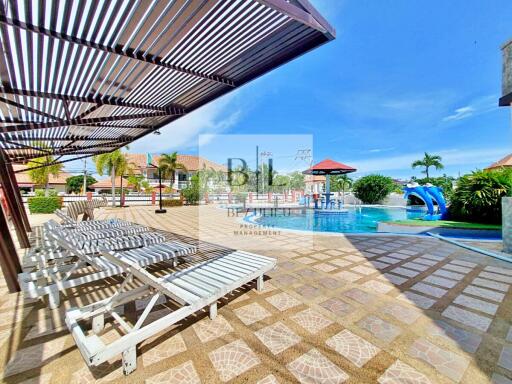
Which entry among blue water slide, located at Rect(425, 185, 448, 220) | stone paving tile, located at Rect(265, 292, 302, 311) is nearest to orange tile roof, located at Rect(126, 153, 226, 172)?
blue water slide, located at Rect(425, 185, 448, 220)

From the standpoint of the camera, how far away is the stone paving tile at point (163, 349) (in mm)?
1931

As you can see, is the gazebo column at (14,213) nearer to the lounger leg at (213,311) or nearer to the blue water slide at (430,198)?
the lounger leg at (213,311)

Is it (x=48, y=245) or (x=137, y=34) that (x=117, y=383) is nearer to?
(x=137, y=34)

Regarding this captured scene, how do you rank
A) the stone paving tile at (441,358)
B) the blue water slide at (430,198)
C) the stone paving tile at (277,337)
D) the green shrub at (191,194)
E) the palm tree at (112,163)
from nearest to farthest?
1. the stone paving tile at (441,358)
2. the stone paving tile at (277,337)
3. the blue water slide at (430,198)
4. the palm tree at (112,163)
5. the green shrub at (191,194)

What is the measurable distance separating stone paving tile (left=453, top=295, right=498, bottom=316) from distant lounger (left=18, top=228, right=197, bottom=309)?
4051mm

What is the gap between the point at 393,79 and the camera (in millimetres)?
24297

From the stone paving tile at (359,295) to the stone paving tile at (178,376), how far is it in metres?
2.25

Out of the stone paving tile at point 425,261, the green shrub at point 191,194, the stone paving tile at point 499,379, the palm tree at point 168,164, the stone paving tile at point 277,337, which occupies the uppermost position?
the palm tree at point 168,164

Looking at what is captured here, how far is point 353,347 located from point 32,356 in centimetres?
295

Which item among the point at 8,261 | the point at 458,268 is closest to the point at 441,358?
the point at 458,268

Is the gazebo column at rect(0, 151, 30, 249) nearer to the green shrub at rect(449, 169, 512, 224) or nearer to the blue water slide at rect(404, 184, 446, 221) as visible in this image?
the green shrub at rect(449, 169, 512, 224)

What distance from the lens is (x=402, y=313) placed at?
8.79ft

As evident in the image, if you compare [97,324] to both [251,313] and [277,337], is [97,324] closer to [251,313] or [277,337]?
[251,313]

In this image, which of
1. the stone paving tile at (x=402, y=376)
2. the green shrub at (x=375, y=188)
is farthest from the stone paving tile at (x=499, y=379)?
the green shrub at (x=375, y=188)
